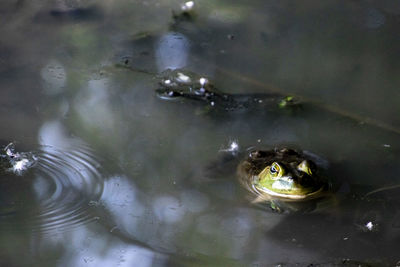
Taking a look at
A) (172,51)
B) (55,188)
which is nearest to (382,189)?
(55,188)

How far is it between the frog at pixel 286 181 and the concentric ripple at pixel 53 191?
1.07 metres

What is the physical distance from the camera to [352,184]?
3.90 m

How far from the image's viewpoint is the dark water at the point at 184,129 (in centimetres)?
Result: 342

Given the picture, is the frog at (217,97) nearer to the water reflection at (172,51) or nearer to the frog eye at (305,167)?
the water reflection at (172,51)

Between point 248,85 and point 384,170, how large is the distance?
1396mm

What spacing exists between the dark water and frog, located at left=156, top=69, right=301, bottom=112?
0.30ft

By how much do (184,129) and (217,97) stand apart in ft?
1.66

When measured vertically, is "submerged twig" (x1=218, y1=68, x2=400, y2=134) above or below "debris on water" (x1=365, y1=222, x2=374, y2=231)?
above

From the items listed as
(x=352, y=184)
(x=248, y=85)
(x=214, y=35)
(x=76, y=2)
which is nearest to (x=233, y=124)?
(x=248, y=85)

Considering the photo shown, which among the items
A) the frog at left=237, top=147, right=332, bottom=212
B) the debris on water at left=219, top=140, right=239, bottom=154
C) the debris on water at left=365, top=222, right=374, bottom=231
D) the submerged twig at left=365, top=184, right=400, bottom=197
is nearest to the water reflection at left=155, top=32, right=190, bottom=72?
the debris on water at left=219, top=140, right=239, bottom=154

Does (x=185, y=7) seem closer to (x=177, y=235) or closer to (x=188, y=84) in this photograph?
(x=188, y=84)

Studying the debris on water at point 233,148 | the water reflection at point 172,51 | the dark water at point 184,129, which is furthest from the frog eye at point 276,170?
the water reflection at point 172,51

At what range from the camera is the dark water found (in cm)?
342

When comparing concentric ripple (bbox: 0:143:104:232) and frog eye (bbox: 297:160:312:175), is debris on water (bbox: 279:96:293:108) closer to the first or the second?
frog eye (bbox: 297:160:312:175)
